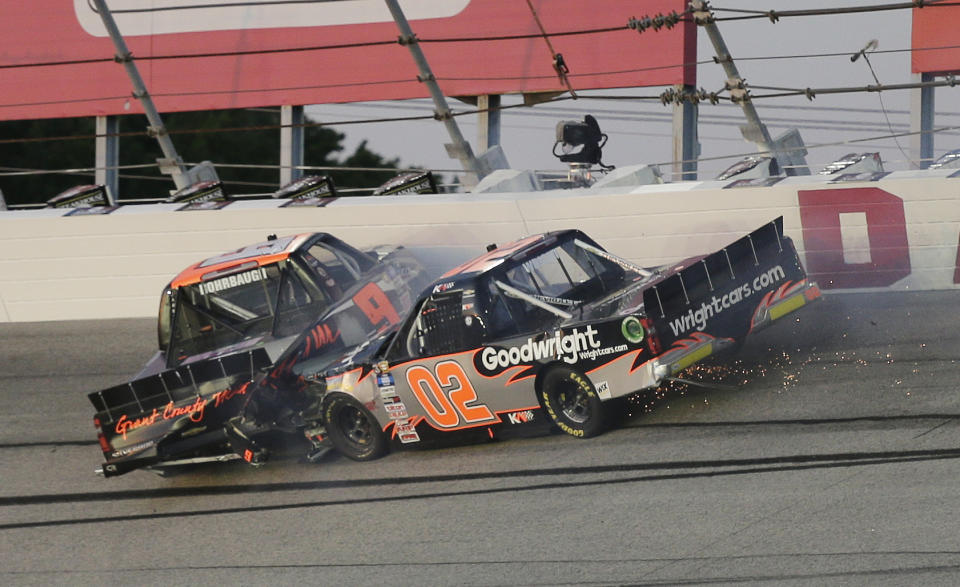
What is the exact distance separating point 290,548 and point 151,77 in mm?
15145

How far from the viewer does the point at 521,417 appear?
346 inches

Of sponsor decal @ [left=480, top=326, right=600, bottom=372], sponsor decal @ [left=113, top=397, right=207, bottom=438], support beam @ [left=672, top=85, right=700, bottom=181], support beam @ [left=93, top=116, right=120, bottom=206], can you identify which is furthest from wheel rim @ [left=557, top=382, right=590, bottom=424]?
support beam @ [left=93, top=116, right=120, bottom=206]

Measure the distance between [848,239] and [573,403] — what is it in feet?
14.1

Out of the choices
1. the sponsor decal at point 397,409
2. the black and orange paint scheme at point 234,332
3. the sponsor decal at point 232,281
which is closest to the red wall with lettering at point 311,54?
the black and orange paint scheme at point 234,332

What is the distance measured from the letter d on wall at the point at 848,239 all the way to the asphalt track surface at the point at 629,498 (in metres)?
0.63

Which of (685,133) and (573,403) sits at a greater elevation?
(685,133)

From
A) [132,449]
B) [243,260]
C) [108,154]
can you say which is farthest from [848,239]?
[108,154]

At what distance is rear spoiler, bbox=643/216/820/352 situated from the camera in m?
8.39

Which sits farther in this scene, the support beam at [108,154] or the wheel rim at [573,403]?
the support beam at [108,154]

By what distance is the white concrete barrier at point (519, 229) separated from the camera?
38.0ft

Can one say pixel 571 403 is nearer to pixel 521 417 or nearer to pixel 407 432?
pixel 521 417

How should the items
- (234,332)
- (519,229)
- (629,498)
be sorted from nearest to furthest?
(629,498), (234,332), (519,229)

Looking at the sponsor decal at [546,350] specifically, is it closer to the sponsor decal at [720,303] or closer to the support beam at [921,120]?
the sponsor decal at [720,303]

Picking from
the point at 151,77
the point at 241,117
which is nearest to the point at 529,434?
the point at 151,77
